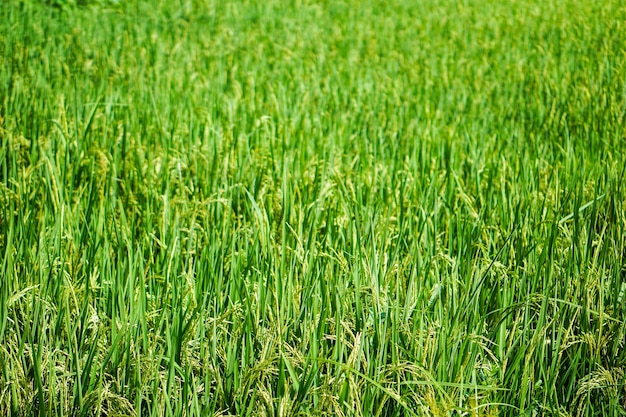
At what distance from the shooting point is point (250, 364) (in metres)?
1.63

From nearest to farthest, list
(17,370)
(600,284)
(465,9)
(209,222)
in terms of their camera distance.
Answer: (17,370)
(600,284)
(209,222)
(465,9)

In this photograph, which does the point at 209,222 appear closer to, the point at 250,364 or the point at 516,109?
the point at 250,364

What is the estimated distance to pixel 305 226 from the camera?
238 cm

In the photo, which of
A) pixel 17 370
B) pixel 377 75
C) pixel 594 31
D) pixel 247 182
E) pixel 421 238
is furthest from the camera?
pixel 594 31

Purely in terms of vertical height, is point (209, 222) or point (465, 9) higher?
point (465, 9)

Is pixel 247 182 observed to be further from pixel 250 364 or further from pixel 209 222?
pixel 250 364

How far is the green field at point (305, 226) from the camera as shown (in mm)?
1575

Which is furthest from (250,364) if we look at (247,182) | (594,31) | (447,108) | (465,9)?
(465,9)

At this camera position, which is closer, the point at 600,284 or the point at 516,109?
the point at 600,284

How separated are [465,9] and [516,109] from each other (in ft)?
13.7

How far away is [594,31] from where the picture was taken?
6.28 m

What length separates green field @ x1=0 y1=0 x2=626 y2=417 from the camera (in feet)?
5.17

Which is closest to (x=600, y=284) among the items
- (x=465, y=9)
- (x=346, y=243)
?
(x=346, y=243)

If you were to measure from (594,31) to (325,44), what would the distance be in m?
2.55
